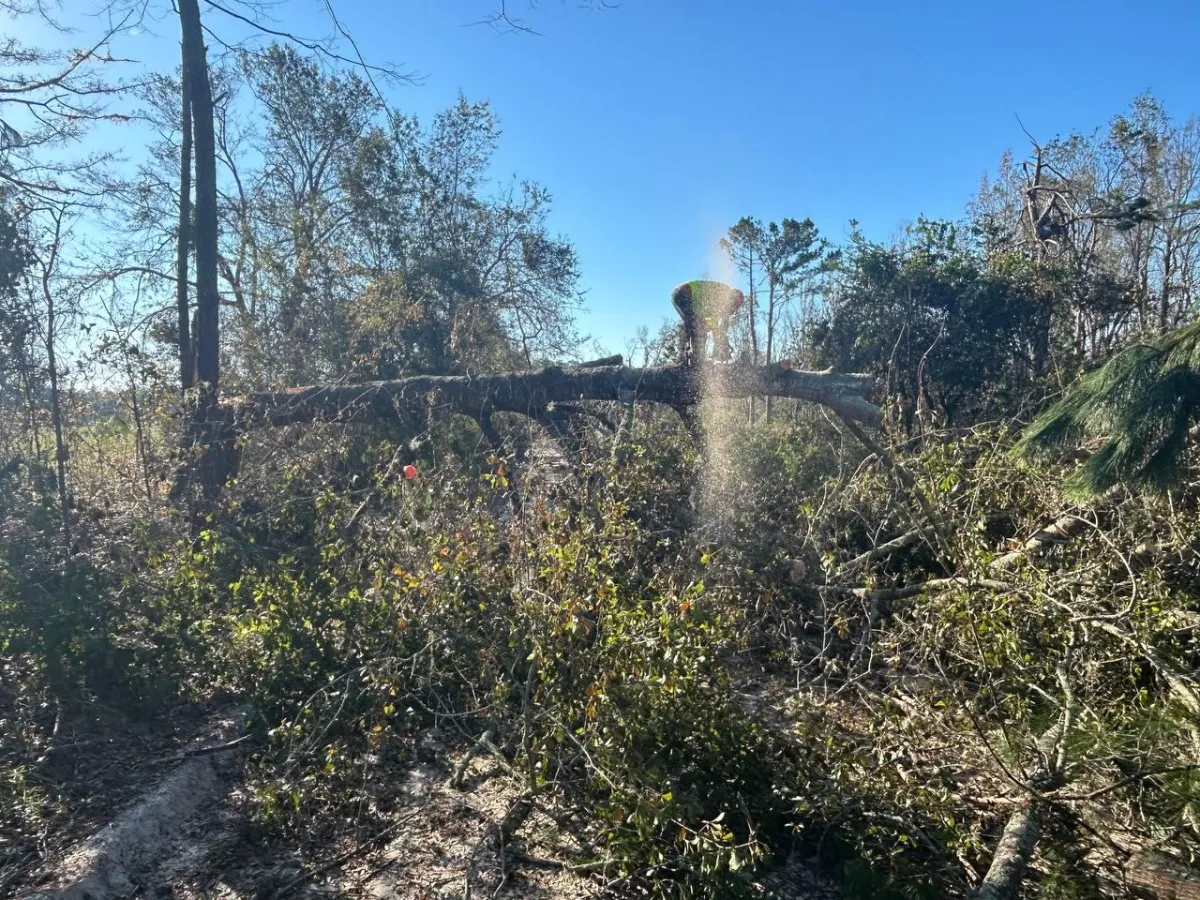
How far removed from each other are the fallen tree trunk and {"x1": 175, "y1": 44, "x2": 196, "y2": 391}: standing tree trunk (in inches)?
40.4

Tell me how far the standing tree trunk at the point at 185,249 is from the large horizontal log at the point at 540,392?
2.91 feet

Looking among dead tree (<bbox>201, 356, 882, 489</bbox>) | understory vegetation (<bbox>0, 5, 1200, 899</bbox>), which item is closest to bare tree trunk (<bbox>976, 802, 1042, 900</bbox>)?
understory vegetation (<bbox>0, 5, 1200, 899</bbox>)

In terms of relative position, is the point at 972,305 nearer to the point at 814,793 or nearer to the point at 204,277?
the point at 814,793

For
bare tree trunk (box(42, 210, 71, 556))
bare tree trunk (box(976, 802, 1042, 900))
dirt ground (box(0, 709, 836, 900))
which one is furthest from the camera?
bare tree trunk (box(42, 210, 71, 556))

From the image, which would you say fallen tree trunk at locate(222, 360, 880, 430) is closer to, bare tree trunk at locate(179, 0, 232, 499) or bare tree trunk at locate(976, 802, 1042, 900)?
bare tree trunk at locate(179, 0, 232, 499)

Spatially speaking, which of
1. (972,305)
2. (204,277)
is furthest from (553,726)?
(972,305)

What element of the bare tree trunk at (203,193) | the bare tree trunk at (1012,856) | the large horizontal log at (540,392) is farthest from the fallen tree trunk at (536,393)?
the bare tree trunk at (1012,856)

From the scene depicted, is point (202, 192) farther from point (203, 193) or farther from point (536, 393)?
point (536, 393)

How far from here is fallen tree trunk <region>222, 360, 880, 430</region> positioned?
17.9ft

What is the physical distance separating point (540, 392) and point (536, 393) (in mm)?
33

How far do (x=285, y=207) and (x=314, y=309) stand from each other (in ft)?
9.52

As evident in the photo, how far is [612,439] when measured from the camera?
17.1 feet

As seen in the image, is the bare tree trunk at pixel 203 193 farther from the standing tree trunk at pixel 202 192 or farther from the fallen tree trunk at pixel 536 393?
the fallen tree trunk at pixel 536 393

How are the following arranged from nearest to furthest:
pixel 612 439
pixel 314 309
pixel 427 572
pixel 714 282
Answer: pixel 427 572 < pixel 612 439 < pixel 714 282 < pixel 314 309
